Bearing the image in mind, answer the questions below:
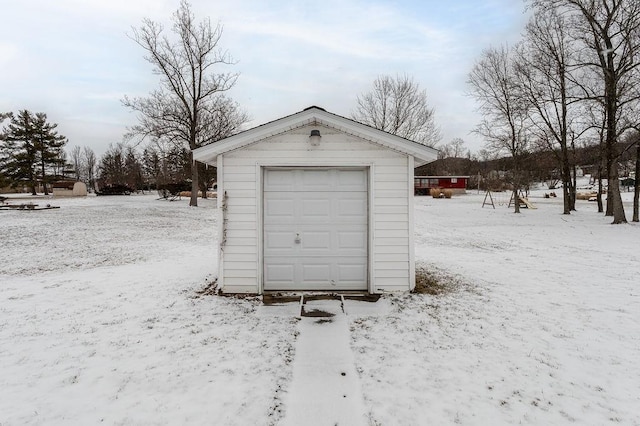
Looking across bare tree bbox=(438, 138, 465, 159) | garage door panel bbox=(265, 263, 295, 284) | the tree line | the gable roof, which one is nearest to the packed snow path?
garage door panel bbox=(265, 263, 295, 284)

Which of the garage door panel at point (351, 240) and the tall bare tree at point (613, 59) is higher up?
the tall bare tree at point (613, 59)

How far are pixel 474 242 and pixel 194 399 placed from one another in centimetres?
1242

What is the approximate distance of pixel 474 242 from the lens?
45.1 feet

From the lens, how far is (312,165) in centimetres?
685

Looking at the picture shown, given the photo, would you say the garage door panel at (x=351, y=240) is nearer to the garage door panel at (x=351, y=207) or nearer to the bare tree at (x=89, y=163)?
the garage door panel at (x=351, y=207)

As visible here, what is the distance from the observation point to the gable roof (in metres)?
6.59

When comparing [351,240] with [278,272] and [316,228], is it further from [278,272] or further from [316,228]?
[278,272]

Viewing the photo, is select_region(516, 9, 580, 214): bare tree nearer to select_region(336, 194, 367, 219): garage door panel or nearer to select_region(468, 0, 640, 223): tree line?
select_region(468, 0, 640, 223): tree line

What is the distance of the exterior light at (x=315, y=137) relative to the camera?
21.7 ft

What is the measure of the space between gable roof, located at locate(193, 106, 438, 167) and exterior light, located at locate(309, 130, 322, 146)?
0.22 meters

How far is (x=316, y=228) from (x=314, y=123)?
1.98 metres

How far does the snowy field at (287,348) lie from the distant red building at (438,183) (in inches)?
1698

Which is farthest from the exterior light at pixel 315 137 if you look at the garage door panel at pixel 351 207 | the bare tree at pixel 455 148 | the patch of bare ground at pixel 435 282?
the bare tree at pixel 455 148

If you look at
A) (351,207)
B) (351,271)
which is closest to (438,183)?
(351,207)
